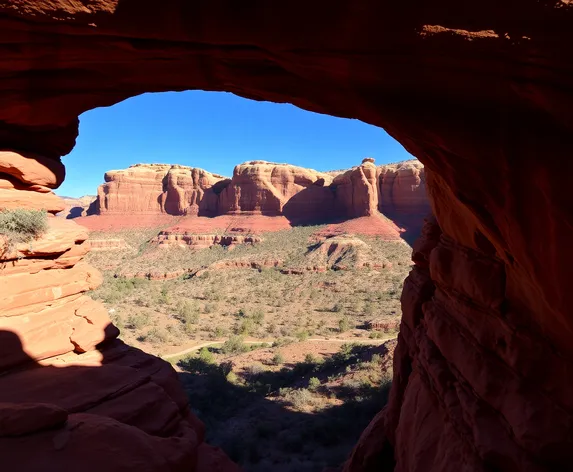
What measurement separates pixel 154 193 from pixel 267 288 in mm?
45649

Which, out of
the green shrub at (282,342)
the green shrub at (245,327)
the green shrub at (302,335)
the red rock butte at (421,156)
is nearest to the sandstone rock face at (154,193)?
the green shrub at (245,327)

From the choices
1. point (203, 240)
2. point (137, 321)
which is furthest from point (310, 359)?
point (203, 240)

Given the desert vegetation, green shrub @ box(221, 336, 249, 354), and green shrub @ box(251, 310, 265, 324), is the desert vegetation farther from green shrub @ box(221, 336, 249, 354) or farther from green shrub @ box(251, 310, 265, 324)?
green shrub @ box(251, 310, 265, 324)

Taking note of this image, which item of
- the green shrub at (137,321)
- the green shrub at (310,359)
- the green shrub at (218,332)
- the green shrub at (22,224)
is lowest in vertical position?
the green shrub at (218,332)

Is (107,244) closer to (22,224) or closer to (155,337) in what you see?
(155,337)

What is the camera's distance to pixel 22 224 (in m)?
7.20

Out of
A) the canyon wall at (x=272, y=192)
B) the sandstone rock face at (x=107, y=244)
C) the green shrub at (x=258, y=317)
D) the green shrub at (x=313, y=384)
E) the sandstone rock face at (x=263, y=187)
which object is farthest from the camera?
the sandstone rock face at (x=263, y=187)

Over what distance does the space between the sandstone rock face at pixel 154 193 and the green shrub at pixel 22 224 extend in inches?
2396

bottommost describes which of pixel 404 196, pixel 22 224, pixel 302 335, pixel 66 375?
pixel 302 335

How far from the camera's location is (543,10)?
2.28 meters

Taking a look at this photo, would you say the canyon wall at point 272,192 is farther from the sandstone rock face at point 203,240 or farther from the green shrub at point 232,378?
the green shrub at point 232,378

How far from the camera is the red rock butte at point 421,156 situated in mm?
2887

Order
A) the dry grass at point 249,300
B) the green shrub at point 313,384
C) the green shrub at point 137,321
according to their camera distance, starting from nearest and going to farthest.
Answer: the green shrub at point 313,384
the dry grass at point 249,300
the green shrub at point 137,321

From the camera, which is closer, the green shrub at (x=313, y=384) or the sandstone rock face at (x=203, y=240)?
the green shrub at (x=313, y=384)
